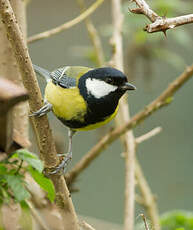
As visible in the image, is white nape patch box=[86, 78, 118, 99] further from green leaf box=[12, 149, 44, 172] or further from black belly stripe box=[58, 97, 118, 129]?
green leaf box=[12, 149, 44, 172]

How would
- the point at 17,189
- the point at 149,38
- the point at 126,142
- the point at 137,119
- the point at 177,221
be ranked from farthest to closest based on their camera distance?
the point at 149,38
the point at 126,142
the point at 137,119
the point at 177,221
the point at 17,189

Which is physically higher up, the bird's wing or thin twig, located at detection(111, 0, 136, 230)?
the bird's wing

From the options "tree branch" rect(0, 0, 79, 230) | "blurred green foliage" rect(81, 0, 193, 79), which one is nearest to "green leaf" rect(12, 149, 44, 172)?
"tree branch" rect(0, 0, 79, 230)

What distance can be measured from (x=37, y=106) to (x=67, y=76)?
16.3 inches

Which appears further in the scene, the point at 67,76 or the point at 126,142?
the point at 126,142

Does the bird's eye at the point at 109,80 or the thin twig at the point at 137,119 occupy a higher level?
the bird's eye at the point at 109,80

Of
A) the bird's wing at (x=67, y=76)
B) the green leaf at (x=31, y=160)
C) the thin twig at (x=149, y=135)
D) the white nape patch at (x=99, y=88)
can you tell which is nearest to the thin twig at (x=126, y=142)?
the thin twig at (x=149, y=135)

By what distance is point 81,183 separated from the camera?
10.9 ft

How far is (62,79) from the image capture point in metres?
1.47

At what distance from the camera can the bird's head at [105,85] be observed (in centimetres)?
136

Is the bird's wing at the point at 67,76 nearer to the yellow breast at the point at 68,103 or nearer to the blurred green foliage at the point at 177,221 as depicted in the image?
the yellow breast at the point at 68,103

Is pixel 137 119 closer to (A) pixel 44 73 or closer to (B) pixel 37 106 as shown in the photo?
(A) pixel 44 73

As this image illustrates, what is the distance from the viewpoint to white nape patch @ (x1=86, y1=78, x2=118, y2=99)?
1382 millimetres

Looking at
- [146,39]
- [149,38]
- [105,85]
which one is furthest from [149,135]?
[146,39]
